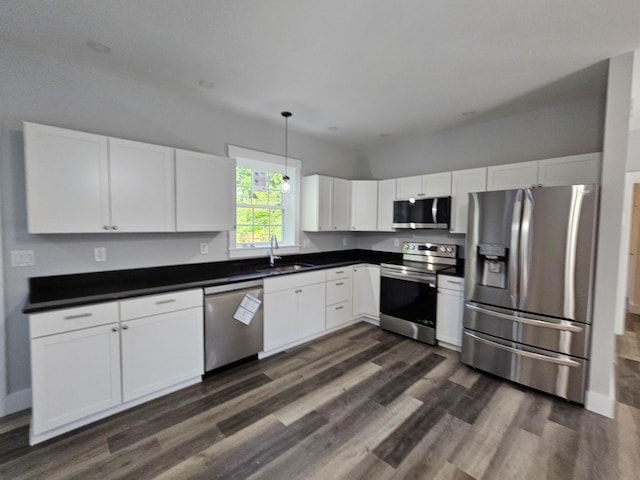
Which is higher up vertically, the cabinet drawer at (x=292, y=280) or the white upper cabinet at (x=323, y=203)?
the white upper cabinet at (x=323, y=203)

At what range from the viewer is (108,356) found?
2090mm

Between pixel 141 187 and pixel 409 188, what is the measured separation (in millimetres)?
3192

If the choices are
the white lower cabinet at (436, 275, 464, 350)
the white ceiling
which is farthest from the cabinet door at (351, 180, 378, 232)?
the white ceiling

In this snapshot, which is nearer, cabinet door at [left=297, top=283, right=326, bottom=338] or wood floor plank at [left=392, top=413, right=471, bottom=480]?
wood floor plank at [left=392, top=413, right=471, bottom=480]

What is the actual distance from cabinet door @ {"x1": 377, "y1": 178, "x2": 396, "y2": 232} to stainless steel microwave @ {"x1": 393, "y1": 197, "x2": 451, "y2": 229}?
0.12m

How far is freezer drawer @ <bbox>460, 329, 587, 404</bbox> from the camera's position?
2.35 meters

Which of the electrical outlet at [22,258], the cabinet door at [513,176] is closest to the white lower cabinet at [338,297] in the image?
the cabinet door at [513,176]

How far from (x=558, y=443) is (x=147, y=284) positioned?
331cm

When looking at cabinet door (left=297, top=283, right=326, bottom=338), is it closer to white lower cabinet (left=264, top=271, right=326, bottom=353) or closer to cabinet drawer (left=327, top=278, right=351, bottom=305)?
white lower cabinet (left=264, top=271, right=326, bottom=353)

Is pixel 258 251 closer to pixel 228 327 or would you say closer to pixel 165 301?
pixel 228 327

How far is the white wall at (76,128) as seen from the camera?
7.02ft

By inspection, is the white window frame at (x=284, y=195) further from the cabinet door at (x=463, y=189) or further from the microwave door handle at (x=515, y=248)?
the microwave door handle at (x=515, y=248)

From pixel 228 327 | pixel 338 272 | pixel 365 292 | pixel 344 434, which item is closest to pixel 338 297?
pixel 338 272

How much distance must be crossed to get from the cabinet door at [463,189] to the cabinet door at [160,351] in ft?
10.0
